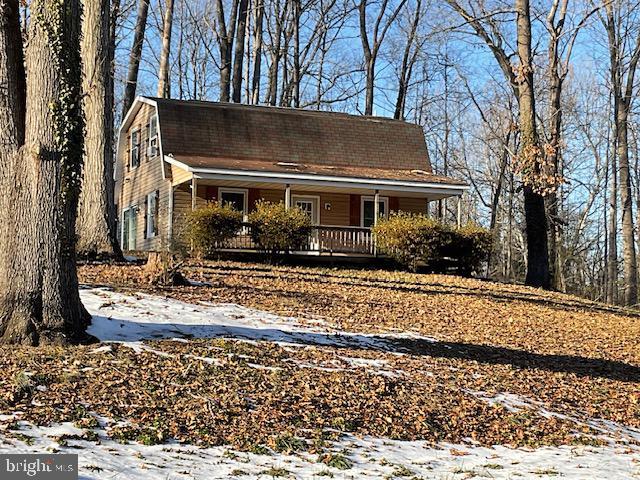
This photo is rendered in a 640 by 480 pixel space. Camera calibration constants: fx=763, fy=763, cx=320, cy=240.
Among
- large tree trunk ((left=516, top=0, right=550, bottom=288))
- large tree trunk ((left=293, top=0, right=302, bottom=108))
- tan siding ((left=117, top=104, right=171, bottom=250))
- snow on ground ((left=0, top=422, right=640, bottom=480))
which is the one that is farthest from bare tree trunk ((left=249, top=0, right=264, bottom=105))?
snow on ground ((left=0, top=422, right=640, bottom=480))

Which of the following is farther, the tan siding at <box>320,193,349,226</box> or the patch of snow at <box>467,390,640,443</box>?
the tan siding at <box>320,193,349,226</box>

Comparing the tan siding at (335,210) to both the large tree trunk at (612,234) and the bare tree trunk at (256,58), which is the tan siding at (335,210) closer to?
the bare tree trunk at (256,58)

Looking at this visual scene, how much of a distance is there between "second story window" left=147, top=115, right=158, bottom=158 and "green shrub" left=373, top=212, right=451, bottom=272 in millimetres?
8838

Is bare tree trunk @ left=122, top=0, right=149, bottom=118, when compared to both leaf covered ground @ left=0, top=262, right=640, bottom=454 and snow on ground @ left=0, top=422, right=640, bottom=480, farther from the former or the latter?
snow on ground @ left=0, top=422, right=640, bottom=480

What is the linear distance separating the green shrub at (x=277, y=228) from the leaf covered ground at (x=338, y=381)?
6.75 metres

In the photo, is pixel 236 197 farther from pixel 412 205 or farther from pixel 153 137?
pixel 412 205

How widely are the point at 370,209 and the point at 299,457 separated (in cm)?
2176

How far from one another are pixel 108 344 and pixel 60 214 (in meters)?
1.52

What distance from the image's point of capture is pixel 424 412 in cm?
786

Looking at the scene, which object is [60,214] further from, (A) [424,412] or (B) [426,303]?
(B) [426,303]

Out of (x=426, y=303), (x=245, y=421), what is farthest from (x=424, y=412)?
(x=426, y=303)

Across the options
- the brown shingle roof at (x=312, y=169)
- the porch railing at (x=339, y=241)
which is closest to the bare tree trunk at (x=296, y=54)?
the brown shingle roof at (x=312, y=169)

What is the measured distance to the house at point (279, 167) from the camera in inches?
937

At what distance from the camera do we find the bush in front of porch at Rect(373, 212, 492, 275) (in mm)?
22344
